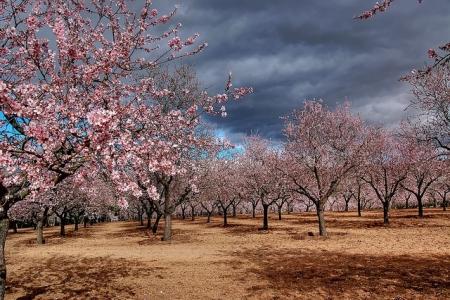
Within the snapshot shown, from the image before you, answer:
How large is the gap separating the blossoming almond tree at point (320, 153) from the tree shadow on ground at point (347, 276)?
31.6 feet

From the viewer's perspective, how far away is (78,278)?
Result: 56.4 ft

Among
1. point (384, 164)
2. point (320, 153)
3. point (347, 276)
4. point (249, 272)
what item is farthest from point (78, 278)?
point (384, 164)

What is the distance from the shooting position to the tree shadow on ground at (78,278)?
14.0 metres

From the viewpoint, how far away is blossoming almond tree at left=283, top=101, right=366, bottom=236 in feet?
98.9

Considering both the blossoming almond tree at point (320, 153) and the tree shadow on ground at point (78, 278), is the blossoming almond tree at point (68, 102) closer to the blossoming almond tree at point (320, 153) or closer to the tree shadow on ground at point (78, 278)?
the tree shadow on ground at point (78, 278)

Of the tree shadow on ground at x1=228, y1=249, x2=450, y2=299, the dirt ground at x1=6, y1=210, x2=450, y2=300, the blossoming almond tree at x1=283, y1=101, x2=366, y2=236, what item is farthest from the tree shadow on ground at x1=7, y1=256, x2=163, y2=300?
the blossoming almond tree at x1=283, y1=101, x2=366, y2=236

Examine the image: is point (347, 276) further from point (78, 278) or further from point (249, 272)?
point (78, 278)

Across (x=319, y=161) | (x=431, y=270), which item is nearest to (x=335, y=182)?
(x=319, y=161)

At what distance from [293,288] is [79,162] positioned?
8761 mm

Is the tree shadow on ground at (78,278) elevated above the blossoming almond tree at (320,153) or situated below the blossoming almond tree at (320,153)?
below

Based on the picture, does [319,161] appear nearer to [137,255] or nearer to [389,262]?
[389,262]

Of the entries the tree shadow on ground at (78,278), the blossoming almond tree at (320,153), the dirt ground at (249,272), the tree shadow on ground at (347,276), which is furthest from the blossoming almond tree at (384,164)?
the tree shadow on ground at (78,278)

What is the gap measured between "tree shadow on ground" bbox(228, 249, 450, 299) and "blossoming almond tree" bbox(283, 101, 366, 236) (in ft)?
31.6

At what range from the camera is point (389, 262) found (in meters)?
18.0
